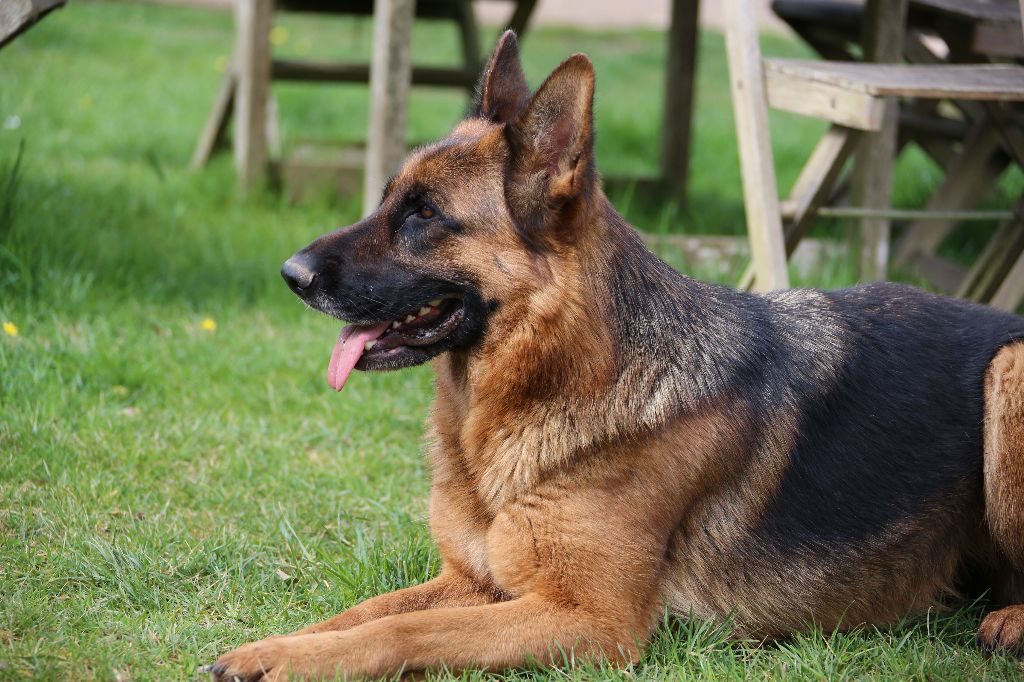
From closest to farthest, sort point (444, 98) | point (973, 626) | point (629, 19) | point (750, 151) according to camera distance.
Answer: point (973, 626) < point (750, 151) < point (444, 98) < point (629, 19)

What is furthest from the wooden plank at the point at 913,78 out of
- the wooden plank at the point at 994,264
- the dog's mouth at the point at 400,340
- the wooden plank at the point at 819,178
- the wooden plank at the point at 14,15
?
the wooden plank at the point at 14,15

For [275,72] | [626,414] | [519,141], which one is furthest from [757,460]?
[275,72]

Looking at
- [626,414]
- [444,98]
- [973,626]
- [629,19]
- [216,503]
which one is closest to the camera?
[626,414]

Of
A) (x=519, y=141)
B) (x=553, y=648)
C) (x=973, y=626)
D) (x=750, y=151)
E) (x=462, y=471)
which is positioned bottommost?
(x=973, y=626)

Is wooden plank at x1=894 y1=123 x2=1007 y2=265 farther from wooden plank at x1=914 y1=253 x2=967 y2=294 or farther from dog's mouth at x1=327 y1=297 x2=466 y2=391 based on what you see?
dog's mouth at x1=327 y1=297 x2=466 y2=391

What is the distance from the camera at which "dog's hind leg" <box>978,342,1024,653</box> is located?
10.5 ft

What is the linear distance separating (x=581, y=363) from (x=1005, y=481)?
129 centimetres

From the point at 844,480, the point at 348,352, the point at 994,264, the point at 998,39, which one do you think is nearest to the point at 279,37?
the point at 998,39

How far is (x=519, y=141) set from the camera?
120 inches

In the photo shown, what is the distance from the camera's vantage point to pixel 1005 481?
127 inches

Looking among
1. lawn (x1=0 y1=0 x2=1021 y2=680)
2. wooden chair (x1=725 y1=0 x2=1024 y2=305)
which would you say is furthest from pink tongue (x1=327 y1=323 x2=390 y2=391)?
wooden chair (x1=725 y1=0 x2=1024 y2=305)

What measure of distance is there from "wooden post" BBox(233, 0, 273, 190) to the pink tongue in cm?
438

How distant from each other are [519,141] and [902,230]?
4.83 m

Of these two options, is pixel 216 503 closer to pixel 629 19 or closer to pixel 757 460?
pixel 757 460
